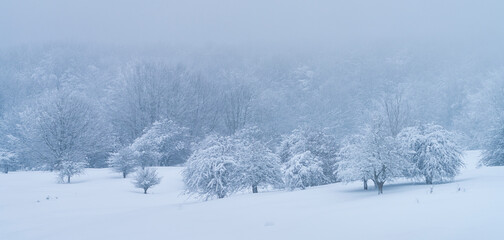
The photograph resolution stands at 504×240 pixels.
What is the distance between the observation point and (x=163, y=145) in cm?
4581

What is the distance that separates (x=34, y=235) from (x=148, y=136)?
1309 inches

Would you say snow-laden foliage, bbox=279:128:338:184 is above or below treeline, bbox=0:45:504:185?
below

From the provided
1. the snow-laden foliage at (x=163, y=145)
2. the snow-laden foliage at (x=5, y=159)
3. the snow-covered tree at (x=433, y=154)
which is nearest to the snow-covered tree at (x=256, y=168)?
the snow-covered tree at (x=433, y=154)

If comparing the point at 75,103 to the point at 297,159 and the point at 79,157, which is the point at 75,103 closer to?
the point at 79,157

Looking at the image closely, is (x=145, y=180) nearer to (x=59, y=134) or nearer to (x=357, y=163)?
(x=357, y=163)

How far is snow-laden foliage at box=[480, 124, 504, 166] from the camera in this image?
26.7m

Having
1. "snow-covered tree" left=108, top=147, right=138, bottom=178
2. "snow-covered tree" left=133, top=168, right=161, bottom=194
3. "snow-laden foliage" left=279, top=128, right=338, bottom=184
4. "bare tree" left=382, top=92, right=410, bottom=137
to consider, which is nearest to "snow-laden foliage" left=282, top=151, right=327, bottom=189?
"snow-laden foliage" left=279, top=128, right=338, bottom=184

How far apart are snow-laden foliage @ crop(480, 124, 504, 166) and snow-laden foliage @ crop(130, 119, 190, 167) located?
3204 centimetres

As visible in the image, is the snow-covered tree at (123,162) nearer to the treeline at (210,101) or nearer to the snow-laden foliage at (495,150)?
the treeline at (210,101)

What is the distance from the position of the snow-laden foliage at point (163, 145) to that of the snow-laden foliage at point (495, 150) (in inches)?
1262

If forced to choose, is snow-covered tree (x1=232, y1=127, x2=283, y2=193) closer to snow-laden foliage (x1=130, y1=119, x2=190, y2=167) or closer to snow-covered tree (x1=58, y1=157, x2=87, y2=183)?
snow-covered tree (x1=58, y1=157, x2=87, y2=183)

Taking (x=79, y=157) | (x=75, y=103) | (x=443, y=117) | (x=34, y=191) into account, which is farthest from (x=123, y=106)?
(x=443, y=117)

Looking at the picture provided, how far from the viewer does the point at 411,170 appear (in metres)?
20.3

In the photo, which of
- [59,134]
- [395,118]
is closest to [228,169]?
[59,134]
